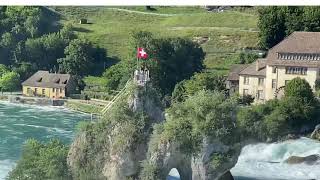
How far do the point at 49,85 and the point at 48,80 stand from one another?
0.48 m

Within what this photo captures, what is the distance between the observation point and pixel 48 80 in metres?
26.0

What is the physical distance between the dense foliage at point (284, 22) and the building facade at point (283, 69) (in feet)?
11.8

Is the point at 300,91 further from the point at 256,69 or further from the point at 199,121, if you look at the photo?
the point at 199,121

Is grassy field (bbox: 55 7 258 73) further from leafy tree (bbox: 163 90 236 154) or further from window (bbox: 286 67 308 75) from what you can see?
leafy tree (bbox: 163 90 236 154)

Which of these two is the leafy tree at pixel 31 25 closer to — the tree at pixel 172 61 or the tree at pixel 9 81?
the tree at pixel 9 81

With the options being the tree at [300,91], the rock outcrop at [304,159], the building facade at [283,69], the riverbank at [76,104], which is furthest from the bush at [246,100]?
the rock outcrop at [304,159]

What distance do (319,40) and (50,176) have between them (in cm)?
1369

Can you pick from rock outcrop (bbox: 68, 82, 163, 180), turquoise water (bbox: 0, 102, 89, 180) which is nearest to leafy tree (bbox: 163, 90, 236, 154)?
rock outcrop (bbox: 68, 82, 163, 180)

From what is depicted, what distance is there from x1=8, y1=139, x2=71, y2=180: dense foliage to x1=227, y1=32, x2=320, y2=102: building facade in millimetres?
11752

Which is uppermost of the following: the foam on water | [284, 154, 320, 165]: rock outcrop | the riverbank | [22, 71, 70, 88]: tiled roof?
[22, 71, 70, 88]: tiled roof

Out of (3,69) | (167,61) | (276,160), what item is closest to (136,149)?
(276,160)

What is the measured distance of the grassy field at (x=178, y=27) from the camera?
27.9m

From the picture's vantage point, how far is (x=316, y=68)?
20719 mm

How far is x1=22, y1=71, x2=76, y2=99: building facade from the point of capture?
25219 mm
